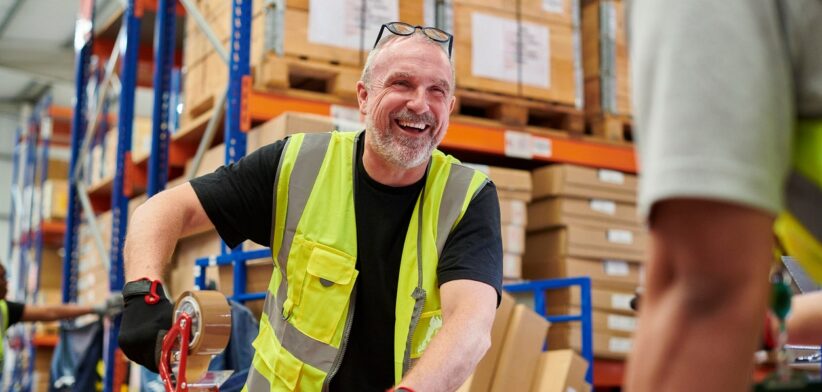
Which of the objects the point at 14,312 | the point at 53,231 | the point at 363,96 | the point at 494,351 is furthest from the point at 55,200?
the point at 363,96

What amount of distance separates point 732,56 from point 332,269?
171 cm

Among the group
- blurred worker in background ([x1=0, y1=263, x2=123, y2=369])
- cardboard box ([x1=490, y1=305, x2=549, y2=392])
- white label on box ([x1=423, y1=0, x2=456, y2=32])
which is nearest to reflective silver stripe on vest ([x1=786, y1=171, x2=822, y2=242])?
cardboard box ([x1=490, y1=305, x2=549, y2=392])

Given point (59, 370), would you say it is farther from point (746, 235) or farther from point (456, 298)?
point (746, 235)

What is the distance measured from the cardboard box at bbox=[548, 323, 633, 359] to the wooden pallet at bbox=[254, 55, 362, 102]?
2079 mm

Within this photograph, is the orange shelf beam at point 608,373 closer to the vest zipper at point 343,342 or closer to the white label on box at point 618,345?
the white label on box at point 618,345

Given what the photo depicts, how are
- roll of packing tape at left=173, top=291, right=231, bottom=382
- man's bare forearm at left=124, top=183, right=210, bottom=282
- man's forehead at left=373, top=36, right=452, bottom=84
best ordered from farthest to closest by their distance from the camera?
man's forehead at left=373, top=36, right=452, bottom=84, man's bare forearm at left=124, top=183, right=210, bottom=282, roll of packing tape at left=173, top=291, right=231, bottom=382

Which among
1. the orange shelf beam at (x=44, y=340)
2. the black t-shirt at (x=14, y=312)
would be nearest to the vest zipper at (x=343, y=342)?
the black t-shirt at (x=14, y=312)

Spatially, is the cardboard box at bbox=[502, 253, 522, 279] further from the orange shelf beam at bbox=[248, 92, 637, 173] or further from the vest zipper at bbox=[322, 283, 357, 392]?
the vest zipper at bbox=[322, 283, 357, 392]

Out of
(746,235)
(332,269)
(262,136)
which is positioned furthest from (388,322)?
(262,136)

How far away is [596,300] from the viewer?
5.97 meters

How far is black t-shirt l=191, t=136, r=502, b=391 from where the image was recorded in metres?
2.36

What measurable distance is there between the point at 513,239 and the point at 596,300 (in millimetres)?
735

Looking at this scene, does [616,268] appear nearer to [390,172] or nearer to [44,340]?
[390,172]


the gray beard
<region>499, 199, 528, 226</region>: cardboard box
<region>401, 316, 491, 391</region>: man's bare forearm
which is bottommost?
<region>401, 316, 491, 391</region>: man's bare forearm
